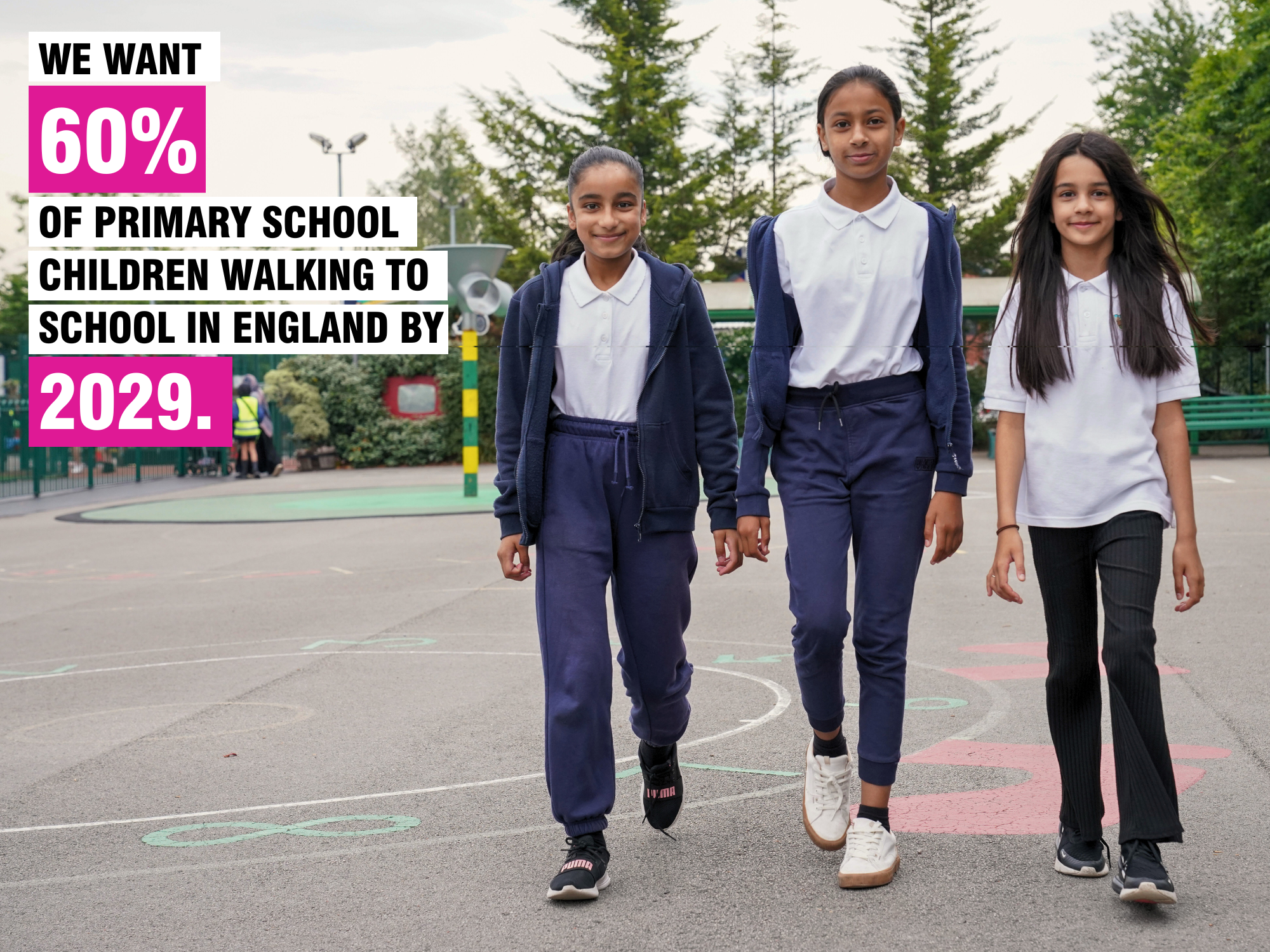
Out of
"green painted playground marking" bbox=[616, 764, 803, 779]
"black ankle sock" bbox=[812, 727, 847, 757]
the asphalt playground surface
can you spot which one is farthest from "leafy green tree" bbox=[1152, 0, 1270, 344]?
"black ankle sock" bbox=[812, 727, 847, 757]

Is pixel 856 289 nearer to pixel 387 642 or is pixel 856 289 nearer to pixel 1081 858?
pixel 1081 858

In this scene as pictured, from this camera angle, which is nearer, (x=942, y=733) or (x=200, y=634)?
(x=942, y=733)

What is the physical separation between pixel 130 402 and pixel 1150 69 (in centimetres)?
4332

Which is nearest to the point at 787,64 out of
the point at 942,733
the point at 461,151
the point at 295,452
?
the point at 461,151

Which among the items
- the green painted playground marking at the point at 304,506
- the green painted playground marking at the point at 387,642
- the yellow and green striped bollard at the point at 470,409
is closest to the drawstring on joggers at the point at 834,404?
the green painted playground marking at the point at 387,642

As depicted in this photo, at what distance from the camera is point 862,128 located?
3744 mm

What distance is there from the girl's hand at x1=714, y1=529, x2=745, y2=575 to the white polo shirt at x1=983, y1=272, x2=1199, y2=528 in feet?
2.43

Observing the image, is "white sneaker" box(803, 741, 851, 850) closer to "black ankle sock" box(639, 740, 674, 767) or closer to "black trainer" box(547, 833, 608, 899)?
"black ankle sock" box(639, 740, 674, 767)

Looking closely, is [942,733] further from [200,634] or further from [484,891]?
[200,634]

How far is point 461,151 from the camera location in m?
44.1

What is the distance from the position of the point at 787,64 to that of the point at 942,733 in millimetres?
48144

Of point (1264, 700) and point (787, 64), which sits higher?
point (787, 64)

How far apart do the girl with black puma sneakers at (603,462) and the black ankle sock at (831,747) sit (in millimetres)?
412

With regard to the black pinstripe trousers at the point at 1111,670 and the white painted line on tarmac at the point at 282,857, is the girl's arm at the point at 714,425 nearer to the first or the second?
the black pinstripe trousers at the point at 1111,670
